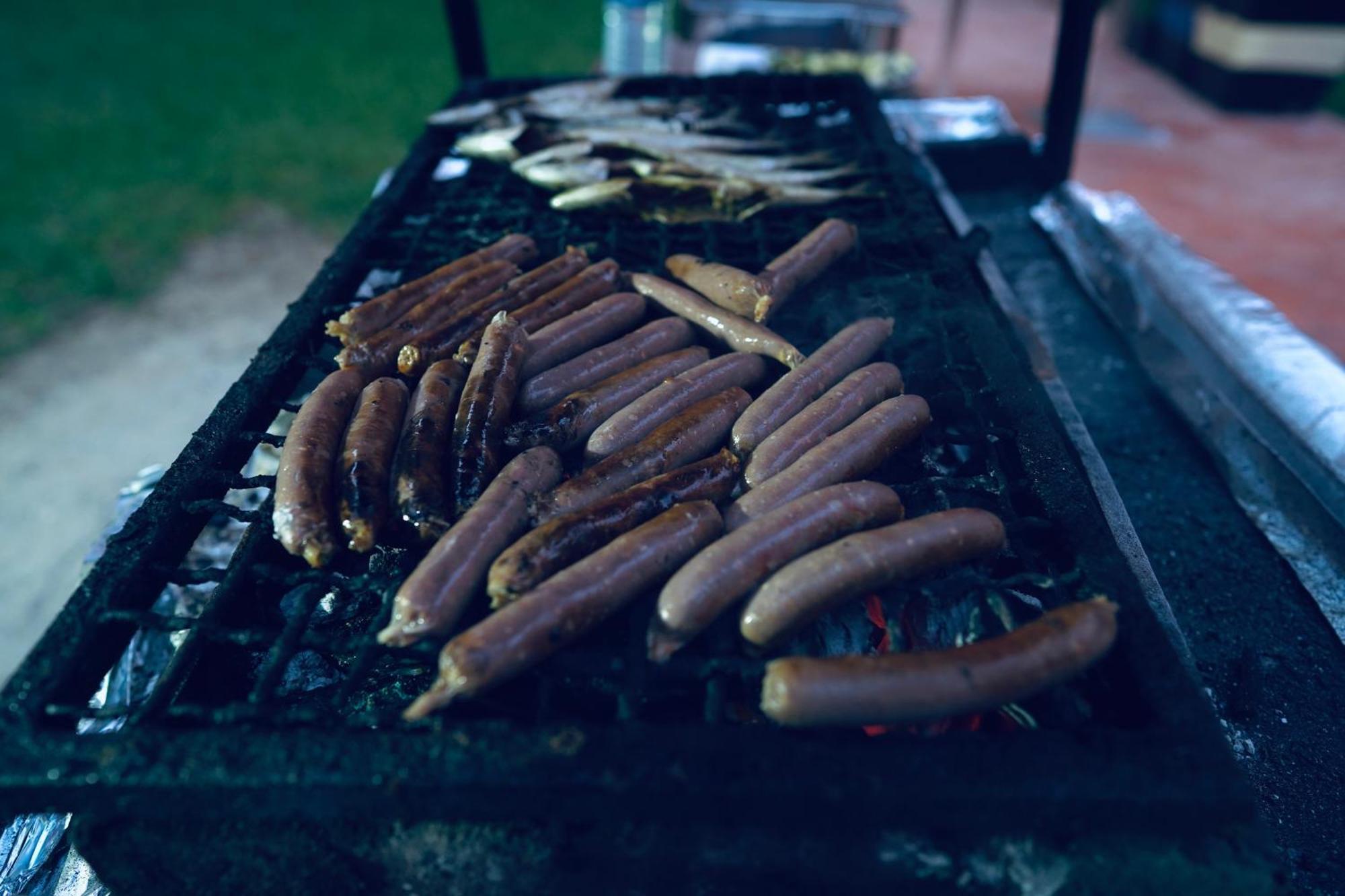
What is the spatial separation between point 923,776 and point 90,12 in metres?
25.5

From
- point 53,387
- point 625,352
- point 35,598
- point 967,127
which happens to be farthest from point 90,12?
point 625,352

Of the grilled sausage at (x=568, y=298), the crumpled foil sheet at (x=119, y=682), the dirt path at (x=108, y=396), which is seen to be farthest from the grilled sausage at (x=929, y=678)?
the dirt path at (x=108, y=396)

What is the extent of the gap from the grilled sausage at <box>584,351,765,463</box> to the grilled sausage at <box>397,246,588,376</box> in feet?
2.80

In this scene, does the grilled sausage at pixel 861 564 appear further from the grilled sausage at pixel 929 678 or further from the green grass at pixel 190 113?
the green grass at pixel 190 113

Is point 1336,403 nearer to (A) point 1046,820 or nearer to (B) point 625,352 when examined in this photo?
(A) point 1046,820

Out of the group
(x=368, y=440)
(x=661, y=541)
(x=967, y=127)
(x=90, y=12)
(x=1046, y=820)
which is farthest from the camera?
(x=90, y=12)

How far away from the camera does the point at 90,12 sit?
19.5 metres

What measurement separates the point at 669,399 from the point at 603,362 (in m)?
0.40

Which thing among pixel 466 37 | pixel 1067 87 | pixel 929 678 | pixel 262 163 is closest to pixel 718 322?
pixel 929 678

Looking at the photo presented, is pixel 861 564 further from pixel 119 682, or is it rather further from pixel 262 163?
pixel 262 163

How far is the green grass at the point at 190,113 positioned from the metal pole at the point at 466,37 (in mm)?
4963

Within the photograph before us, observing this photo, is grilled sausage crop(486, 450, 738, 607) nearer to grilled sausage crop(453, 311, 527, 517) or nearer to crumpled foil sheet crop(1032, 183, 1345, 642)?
grilled sausage crop(453, 311, 527, 517)

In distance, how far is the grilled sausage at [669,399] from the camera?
3006 millimetres

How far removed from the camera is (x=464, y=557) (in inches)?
95.9
